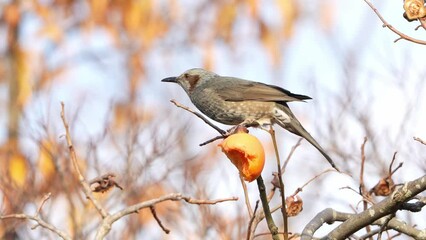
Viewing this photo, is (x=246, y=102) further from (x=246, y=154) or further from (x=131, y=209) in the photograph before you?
(x=131, y=209)

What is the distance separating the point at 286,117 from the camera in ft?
16.6

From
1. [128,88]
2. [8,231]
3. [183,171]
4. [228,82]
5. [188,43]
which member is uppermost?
[188,43]

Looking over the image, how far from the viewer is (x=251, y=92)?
5.27 m

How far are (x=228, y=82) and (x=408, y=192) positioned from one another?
3339mm

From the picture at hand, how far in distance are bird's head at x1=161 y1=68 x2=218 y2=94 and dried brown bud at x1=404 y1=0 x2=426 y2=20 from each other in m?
3.41

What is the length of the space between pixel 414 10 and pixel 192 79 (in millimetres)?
3598

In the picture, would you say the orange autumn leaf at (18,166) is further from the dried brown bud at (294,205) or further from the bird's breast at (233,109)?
the dried brown bud at (294,205)

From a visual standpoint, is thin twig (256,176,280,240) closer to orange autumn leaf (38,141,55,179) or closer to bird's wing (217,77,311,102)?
bird's wing (217,77,311,102)

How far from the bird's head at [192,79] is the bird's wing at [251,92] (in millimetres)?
265

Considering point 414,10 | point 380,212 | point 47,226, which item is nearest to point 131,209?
point 47,226

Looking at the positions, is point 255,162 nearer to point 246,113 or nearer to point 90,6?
point 246,113

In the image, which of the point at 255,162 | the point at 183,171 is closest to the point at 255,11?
the point at 183,171

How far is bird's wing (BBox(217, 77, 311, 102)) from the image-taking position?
507 cm

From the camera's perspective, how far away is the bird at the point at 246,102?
498cm
